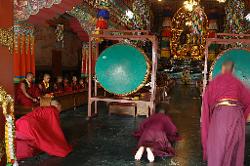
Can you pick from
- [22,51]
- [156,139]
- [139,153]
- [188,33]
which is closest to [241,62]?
[156,139]

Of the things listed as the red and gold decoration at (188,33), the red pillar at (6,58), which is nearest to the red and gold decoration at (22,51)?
the red pillar at (6,58)

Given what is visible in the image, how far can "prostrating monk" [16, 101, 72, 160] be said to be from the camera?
4516mm

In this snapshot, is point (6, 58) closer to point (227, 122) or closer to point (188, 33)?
point (227, 122)

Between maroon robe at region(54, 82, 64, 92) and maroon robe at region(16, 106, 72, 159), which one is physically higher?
maroon robe at region(54, 82, 64, 92)

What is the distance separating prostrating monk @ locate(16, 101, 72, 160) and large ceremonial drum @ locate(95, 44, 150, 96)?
2.99 meters

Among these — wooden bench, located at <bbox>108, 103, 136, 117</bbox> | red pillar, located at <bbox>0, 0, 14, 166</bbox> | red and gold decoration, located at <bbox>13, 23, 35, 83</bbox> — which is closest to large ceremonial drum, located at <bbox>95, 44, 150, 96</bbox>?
wooden bench, located at <bbox>108, 103, 136, 117</bbox>

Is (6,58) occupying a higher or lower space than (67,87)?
higher

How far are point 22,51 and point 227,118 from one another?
244 inches

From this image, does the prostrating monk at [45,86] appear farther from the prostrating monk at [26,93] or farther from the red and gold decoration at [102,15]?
the red and gold decoration at [102,15]

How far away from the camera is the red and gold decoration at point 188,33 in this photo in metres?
16.9

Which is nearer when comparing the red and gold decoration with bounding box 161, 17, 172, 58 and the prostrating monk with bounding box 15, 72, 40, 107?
the prostrating monk with bounding box 15, 72, 40, 107

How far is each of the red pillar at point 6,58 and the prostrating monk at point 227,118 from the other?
8.19ft

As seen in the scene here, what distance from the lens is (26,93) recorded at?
7.69 metres

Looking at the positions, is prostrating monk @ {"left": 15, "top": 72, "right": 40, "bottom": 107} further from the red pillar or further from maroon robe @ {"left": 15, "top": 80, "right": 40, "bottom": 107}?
the red pillar
